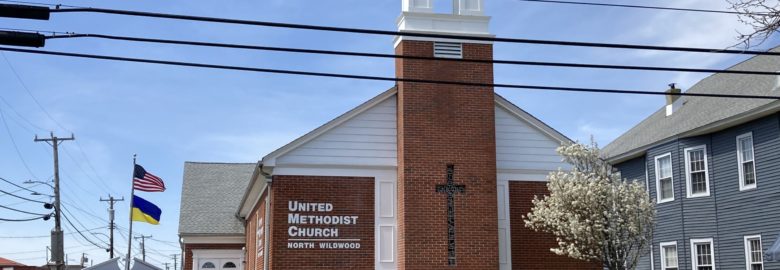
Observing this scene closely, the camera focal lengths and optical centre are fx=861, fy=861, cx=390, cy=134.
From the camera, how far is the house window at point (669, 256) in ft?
Result: 96.8

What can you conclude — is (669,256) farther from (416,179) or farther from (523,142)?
(416,179)

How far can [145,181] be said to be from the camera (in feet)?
109

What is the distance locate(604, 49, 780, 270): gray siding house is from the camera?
83.3ft

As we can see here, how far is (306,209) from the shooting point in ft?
68.7

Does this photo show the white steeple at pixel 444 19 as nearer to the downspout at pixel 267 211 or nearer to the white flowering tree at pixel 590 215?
the white flowering tree at pixel 590 215

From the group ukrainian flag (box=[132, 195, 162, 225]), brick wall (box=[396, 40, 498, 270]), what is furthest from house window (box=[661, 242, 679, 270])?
ukrainian flag (box=[132, 195, 162, 225])

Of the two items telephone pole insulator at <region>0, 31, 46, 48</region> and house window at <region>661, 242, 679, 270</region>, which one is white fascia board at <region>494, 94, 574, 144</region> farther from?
telephone pole insulator at <region>0, 31, 46, 48</region>

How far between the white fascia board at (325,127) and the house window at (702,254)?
1269 centimetres

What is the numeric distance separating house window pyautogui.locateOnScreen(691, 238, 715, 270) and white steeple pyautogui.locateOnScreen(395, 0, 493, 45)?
1161cm

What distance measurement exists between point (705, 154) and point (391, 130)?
1195cm

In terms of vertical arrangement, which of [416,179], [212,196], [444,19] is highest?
[444,19]

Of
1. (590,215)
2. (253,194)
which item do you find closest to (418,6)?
(590,215)

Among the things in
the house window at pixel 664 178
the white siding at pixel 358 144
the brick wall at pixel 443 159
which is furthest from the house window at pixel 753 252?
the white siding at pixel 358 144

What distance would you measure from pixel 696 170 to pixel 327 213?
1372 centimetres
